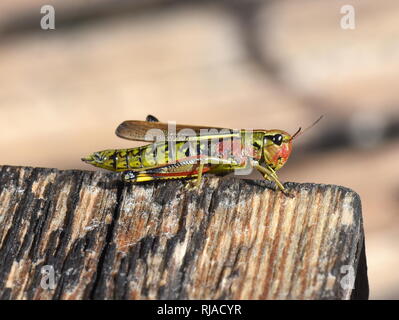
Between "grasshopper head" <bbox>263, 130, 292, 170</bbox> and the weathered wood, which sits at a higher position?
"grasshopper head" <bbox>263, 130, 292, 170</bbox>

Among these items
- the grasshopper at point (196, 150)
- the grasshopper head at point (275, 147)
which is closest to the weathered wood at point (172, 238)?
the grasshopper at point (196, 150)

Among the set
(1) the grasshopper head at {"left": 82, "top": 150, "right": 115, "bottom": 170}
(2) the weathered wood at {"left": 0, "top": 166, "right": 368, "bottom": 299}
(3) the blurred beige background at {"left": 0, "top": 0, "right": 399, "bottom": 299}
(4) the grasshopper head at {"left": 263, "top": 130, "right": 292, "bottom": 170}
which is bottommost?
(2) the weathered wood at {"left": 0, "top": 166, "right": 368, "bottom": 299}

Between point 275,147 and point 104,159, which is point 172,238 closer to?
point 104,159

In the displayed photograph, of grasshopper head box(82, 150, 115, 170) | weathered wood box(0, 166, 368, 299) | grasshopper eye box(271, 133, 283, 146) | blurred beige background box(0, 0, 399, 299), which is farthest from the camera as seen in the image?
blurred beige background box(0, 0, 399, 299)

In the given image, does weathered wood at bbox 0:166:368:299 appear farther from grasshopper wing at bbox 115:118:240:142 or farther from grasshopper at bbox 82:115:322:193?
grasshopper wing at bbox 115:118:240:142

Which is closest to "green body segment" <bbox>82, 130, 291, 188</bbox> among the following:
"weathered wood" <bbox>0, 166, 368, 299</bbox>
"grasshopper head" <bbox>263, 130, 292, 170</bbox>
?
"grasshopper head" <bbox>263, 130, 292, 170</bbox>

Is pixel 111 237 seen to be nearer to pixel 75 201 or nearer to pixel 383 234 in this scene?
pixel 75 201
